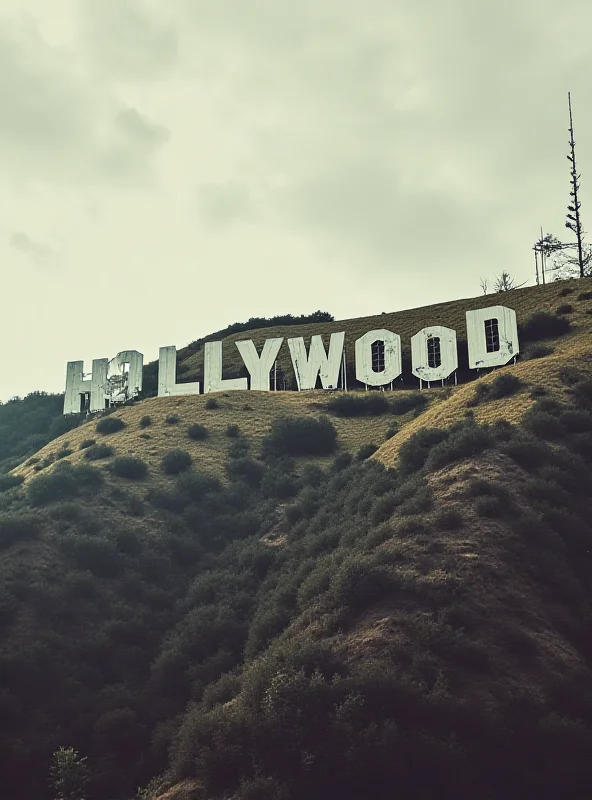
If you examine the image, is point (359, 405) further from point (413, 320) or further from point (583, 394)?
point (583, 394)

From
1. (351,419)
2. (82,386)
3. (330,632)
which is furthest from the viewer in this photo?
(82,386)

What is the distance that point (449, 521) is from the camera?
26.8 metres

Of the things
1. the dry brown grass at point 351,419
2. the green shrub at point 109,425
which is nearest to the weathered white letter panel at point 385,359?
the dry brown grass at point 351,419

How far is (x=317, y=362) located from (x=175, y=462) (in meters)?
17.2

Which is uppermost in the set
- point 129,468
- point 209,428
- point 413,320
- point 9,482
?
point 413,320

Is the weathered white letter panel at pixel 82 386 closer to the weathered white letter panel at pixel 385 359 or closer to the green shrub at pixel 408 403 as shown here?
the weathered white letter panel at pixel 385 359

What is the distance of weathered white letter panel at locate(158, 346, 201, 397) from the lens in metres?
58.9

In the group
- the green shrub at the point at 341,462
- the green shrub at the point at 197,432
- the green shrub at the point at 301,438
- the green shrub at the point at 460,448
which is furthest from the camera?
the green shrub at the point at 197,432

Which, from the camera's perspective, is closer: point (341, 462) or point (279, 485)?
point (279, 485)

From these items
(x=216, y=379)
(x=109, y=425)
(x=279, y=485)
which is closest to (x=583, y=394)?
(x=279, y=485)

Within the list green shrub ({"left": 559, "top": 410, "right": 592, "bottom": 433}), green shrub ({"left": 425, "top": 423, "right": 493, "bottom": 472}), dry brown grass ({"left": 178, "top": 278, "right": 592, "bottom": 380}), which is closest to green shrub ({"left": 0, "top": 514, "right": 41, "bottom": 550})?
green shrub ({"left": 425, "top": 423, "right": 493, "bottom": 472})

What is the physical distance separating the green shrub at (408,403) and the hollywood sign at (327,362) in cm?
261

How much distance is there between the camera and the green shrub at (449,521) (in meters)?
26.7

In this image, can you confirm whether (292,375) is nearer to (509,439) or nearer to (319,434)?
(319,434)
